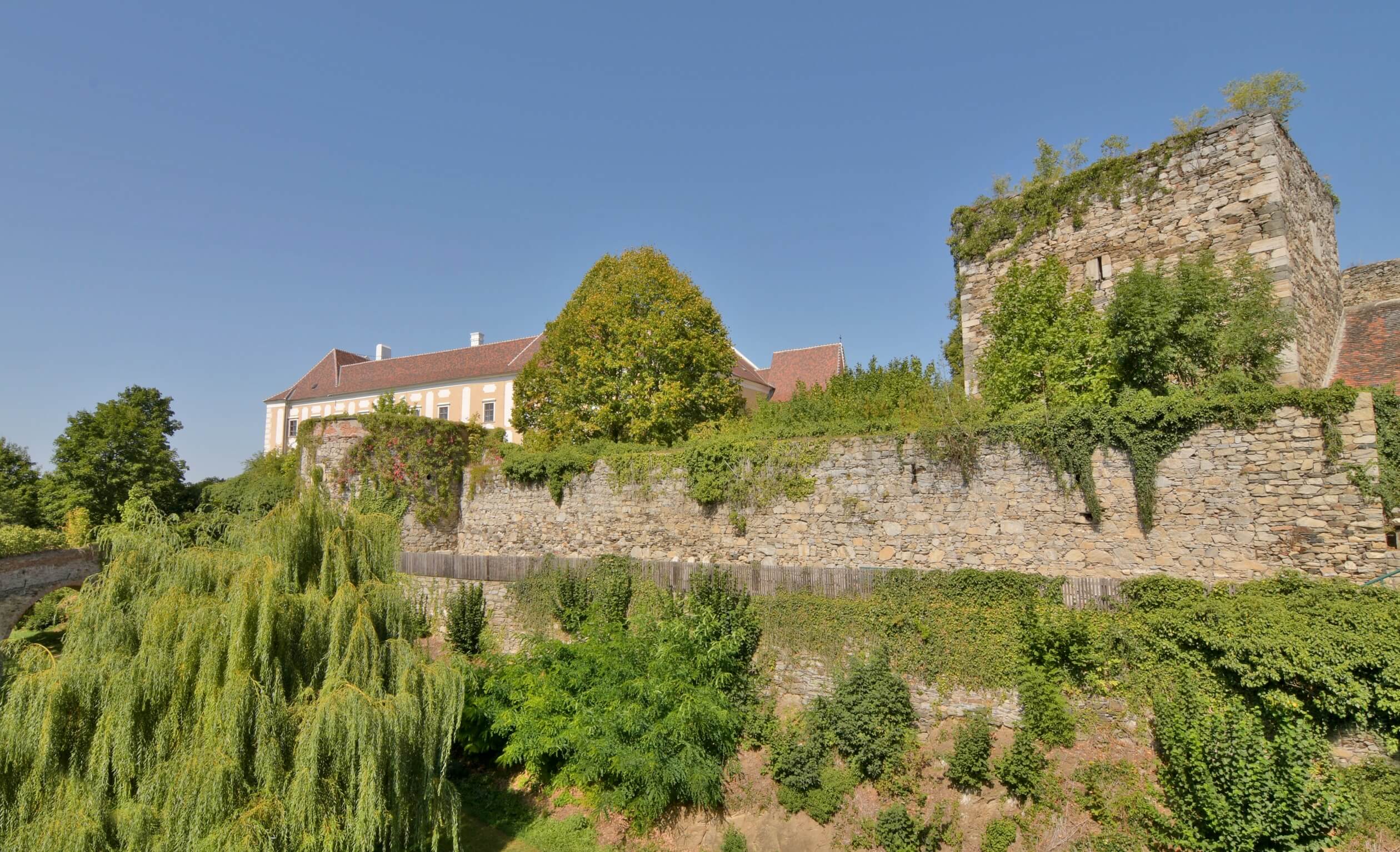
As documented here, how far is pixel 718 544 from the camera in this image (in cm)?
1374

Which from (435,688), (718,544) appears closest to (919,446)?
(718,544)

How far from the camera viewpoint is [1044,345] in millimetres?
11758

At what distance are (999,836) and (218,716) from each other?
825 centimetres

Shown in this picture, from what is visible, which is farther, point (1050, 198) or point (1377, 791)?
point (1050, 198)

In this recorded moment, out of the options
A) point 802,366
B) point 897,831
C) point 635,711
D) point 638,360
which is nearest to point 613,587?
point 635,711

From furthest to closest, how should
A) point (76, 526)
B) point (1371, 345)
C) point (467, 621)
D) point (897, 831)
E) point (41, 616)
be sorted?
point (76, 526) → point (41, 616) → point (467, 621) → point (1371, 345) → point (897, 831)

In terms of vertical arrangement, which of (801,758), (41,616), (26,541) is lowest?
(801,758)

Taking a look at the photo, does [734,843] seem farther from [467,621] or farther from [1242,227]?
[1242,227]

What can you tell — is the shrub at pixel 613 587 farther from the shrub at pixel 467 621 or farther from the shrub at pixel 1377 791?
the shrub at pixel 1377 791

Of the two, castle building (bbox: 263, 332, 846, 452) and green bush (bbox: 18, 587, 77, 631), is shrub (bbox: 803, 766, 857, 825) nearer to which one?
green bush (bbox: 18, 587, 77, 631)

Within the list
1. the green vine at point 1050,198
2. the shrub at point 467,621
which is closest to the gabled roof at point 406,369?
the shrub at point 467,621

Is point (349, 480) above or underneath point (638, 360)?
underneath

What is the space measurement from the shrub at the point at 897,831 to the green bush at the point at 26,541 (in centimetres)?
2123

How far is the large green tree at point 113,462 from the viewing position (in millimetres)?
27828
